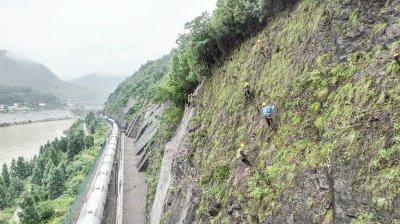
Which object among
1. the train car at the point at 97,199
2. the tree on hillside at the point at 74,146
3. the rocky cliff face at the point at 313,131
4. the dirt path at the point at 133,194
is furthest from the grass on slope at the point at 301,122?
the tree on hillside at the point at 74,146

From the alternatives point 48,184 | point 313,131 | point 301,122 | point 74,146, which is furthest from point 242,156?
point 74,146

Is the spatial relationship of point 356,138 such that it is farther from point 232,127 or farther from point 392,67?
point 232,127

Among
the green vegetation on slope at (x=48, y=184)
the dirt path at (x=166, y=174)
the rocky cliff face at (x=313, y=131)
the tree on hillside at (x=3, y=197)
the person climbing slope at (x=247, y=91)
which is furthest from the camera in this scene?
the tree on hillside at (x=3, y=197)

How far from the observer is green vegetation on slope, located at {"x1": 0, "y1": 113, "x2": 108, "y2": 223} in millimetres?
42856

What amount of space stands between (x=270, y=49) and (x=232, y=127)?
4.13 meters

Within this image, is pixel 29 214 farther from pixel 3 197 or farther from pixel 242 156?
pixel 3 197

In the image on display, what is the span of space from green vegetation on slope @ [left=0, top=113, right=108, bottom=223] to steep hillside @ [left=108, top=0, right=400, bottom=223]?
24.1 m

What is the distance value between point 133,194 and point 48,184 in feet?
87.0

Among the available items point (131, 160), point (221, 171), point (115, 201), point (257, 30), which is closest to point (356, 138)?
point (221, 171)

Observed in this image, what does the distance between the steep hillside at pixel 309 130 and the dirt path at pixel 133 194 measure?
33.6 feet

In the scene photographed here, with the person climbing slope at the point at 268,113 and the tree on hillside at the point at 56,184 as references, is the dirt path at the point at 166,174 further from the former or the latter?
the tree on hillside at the point at 56,184

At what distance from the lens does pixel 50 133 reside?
178125 millimetres

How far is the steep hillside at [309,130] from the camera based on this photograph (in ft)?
35.9

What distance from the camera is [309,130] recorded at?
1395 cm
